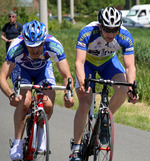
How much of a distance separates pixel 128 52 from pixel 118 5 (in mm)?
93571

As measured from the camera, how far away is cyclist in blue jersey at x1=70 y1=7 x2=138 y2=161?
16.7ft

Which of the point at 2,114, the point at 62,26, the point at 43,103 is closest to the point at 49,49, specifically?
the point at 43,103

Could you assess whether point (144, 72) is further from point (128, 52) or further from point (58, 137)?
point (128, 52)

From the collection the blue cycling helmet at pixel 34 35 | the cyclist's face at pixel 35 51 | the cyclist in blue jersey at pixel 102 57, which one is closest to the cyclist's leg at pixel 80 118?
the cyclist in blue jersey at pixel 102 57

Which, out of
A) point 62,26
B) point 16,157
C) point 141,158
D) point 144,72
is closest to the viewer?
point 16,157

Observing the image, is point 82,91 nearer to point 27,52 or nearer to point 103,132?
point 103,132

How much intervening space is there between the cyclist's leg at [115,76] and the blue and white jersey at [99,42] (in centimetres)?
18

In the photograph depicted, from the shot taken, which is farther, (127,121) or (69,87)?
(127,121)

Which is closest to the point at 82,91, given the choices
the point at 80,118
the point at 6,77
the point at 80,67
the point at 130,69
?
the point at 80,67

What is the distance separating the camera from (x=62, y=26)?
41469mm

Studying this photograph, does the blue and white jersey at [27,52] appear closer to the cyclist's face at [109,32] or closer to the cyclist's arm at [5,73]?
→ the cyclist's arm at [5,73]

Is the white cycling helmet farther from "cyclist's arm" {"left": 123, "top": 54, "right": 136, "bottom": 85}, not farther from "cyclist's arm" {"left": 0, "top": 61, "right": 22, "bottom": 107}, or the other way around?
"cyclist's arm" {"left": 0, "top": 61, "right": 22, "bottom": 107}

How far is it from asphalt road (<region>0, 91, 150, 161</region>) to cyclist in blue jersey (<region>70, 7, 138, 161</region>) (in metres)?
0.89

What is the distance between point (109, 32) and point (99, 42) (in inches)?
11.7
